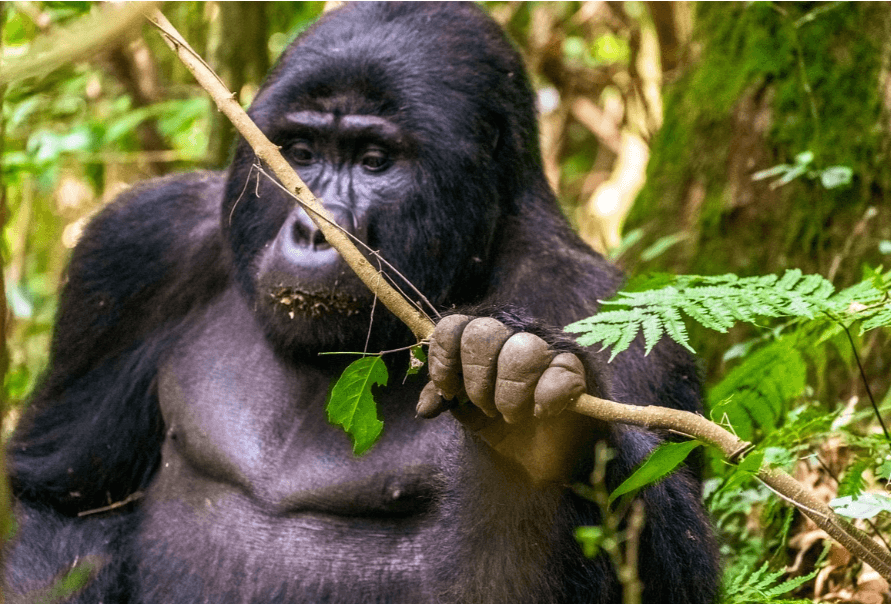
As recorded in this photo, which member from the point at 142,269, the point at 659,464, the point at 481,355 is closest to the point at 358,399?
the point at 481,355

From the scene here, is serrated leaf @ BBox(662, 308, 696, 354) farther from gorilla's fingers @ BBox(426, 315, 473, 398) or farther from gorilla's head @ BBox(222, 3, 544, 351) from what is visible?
gorilla's head @ BBox(222, 3, 544, 351)

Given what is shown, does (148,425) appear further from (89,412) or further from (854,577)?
(854,577)

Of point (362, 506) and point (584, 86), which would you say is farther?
point (584, 86)

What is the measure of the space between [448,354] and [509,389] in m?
0.14

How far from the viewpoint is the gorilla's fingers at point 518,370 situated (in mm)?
1857

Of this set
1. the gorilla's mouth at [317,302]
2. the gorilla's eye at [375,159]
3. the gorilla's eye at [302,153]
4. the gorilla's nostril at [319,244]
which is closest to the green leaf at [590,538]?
the gorilla's mouth at [317,302]

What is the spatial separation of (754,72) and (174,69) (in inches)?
171

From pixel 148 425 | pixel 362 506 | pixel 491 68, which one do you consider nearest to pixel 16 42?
pixel 148 425

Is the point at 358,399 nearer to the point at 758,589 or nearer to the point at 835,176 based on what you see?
the point at 758,589

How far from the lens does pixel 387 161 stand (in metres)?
3.05

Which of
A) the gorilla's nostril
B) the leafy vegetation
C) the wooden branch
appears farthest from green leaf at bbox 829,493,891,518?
the gorilla's nostril

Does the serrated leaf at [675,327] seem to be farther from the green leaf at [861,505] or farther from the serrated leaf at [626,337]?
the green leaf at [861,505]

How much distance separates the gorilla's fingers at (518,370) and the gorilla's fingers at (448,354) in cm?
9

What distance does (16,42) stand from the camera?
493 centimetres
